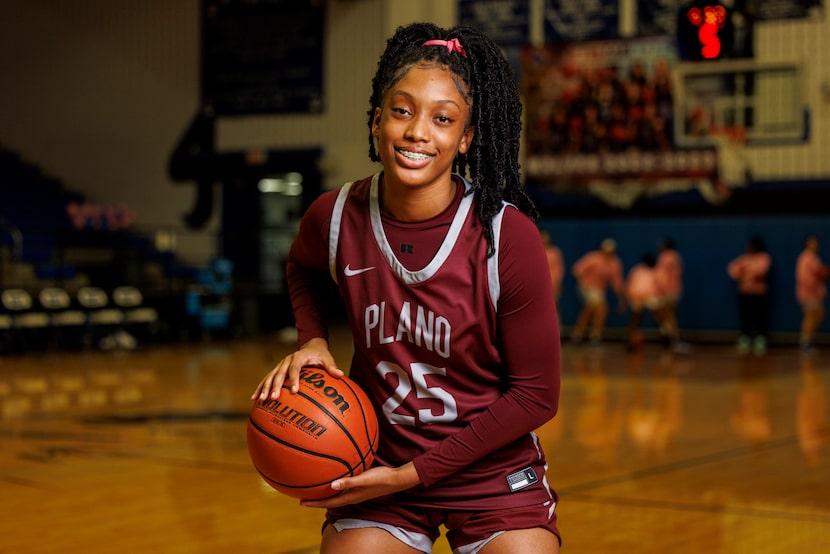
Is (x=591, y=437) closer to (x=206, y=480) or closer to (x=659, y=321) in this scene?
(x=206, y=480)

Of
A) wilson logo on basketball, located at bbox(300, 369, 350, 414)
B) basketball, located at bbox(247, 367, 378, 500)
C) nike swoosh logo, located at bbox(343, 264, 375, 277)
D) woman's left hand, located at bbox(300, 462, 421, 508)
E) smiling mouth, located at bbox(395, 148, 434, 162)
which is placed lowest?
woman's left hand, located at bbox(300, 462, 421, 508)

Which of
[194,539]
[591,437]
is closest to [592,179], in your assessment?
[591,437]

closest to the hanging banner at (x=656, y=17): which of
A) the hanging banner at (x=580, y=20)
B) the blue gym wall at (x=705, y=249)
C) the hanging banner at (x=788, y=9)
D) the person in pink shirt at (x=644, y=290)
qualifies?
the hanging banner at (x=580, y=20)

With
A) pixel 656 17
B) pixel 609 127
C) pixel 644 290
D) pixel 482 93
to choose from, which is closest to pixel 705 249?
pixel 609 127

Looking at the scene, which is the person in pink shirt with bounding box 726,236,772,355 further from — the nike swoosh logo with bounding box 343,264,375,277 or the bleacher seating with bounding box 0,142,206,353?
the nike swoosh logo with bounding box 343,264,375,277

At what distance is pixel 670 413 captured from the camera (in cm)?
911

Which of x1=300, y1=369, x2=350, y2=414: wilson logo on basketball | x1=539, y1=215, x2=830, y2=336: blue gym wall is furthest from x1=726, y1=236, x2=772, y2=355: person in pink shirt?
x1=300, y1=369, x2=350, y2=414: wilson logo on basketball

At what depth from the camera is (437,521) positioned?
8.43ft

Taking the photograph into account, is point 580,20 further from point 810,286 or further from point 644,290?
point 810,286

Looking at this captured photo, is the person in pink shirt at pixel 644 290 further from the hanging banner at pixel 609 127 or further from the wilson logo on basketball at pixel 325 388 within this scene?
the wilson logo on basketball at pixel 325 388

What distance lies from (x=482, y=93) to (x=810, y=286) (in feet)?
45.8

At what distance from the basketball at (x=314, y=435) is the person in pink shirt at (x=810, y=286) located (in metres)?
13.9

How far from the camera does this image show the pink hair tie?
249 centimetres

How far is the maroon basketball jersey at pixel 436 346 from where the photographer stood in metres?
2.46
